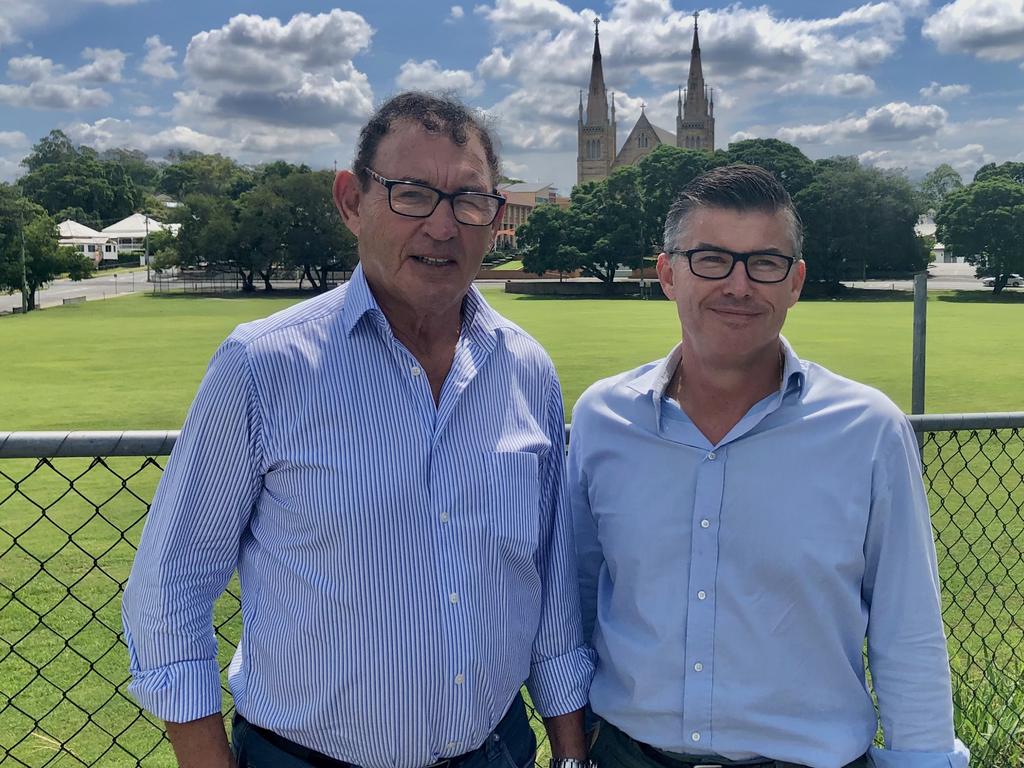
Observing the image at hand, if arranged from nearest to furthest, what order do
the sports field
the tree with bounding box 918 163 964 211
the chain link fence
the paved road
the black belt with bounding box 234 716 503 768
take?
the black belt with bounding box 234 716 503 768
the chain link fence
the sports field
the paved road
the tree with bounding box 918 163 964 211

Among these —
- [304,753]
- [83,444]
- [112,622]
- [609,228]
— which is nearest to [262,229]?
[609,228]

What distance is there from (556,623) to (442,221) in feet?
2.97

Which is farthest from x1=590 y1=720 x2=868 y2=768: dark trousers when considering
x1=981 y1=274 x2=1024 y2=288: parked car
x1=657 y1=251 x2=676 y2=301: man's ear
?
x1=981 y1=274 x2=1024 y2=288: parked car

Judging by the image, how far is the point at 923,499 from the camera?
181 centimetres

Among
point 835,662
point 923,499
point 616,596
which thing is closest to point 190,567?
point 616,596

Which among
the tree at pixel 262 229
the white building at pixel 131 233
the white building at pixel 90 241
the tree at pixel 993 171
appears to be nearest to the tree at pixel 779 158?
the tree at pixel 993 171

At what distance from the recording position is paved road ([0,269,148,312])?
4668 centimetres

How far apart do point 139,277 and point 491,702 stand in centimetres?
7614

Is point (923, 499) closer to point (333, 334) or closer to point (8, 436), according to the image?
point (333, 334)

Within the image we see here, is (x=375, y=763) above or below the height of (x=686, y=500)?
below

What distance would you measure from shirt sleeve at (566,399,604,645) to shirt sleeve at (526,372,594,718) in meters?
0.05

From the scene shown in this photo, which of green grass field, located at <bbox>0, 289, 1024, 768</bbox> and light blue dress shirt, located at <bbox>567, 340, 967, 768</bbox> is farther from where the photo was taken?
green grass field, located at <bbox>0, 289, 1024, 768</bbox>

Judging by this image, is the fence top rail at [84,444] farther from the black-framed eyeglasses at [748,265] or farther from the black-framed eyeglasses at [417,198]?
the black-framed eyeglasses at [748,265]

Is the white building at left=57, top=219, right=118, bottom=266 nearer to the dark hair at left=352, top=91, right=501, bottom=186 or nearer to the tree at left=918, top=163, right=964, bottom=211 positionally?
the dark hair at left=352, top=91, right=501, bottom=186
